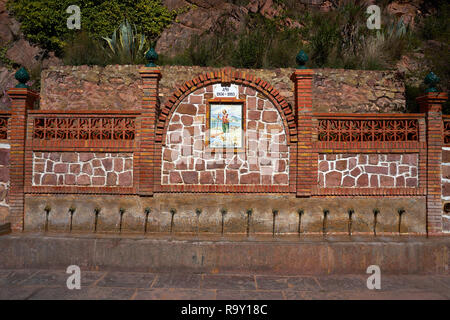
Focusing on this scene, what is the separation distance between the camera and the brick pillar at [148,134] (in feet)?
18.5

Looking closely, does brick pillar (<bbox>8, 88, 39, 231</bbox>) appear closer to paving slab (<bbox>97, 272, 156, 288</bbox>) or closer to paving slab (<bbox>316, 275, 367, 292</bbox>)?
paving slab (<bbox>97, 272, 156, 288</bbox>)

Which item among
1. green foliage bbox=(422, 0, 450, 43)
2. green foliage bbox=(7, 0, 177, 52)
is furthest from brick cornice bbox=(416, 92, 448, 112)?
green foliage bbox=(7, 0, 177, 52)

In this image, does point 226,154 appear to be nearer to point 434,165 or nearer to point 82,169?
point 82,169

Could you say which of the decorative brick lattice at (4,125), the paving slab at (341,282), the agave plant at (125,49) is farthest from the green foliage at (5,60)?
the paving slab at (341,282)

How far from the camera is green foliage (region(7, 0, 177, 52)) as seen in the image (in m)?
10.8

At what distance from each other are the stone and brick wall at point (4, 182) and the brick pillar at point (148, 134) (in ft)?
9.39

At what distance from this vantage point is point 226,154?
5.82 metres

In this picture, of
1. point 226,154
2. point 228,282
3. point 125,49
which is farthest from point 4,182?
point 125,49

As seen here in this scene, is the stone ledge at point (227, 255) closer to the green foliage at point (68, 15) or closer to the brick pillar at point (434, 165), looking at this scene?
the brick pillar at point (434, 165)

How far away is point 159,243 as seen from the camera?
4.90 metres

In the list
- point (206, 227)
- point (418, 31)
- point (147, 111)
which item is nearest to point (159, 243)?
point (206, 227)

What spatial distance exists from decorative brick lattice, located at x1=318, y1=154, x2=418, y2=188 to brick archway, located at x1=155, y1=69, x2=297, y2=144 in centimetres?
100

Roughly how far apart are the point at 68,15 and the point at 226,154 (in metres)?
9.76

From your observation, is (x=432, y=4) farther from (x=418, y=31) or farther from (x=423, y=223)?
(x=423, y=223)
